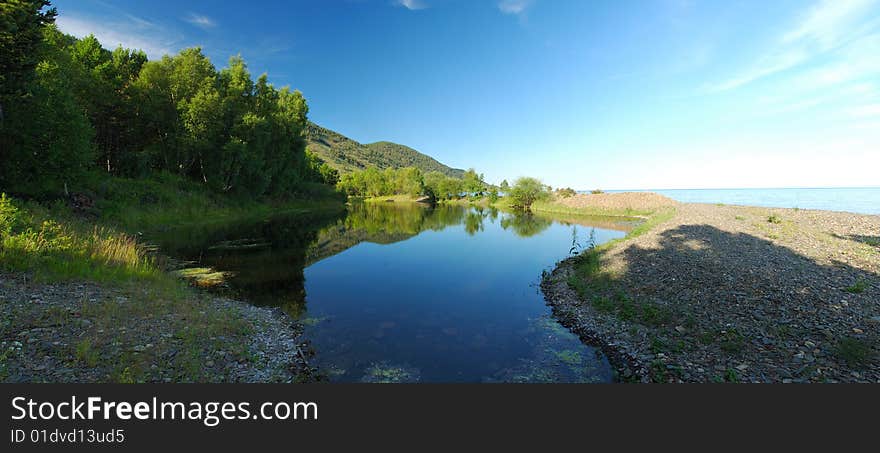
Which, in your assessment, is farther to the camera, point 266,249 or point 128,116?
point 128,116

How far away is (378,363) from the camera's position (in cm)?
1185

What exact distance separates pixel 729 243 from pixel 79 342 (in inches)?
1418

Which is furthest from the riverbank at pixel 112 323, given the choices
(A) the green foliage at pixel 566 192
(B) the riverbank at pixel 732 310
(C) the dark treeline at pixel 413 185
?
(C) the dark treeline at pixel 413 185

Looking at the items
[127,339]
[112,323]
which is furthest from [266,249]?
[127,339]

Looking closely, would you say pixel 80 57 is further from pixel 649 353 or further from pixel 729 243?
pixel 729 243

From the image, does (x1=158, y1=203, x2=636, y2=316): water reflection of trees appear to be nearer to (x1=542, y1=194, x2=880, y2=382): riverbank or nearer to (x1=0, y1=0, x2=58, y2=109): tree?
(x1=0, y1=0, x2=58, y2=109): tree

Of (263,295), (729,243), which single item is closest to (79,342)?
(263,295)

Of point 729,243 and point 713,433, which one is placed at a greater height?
point 729,243

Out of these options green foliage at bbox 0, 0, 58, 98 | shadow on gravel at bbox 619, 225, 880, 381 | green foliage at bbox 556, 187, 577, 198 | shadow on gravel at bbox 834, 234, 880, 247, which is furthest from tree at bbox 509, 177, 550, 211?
green foliage at bbox 0, 0, 58, 98

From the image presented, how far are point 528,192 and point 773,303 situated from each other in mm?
93175

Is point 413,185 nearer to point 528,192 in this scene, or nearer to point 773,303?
point 528,192

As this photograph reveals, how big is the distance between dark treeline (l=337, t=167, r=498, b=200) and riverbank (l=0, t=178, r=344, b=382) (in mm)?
143405

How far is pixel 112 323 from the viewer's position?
1043 cm

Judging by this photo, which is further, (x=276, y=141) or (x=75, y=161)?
(x=276, y=141)
